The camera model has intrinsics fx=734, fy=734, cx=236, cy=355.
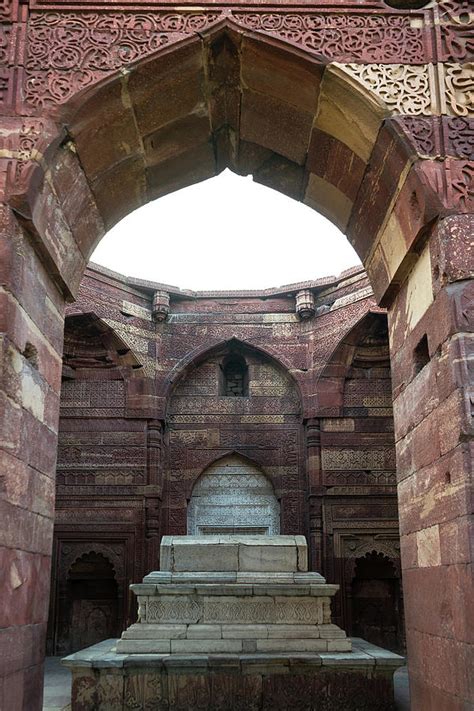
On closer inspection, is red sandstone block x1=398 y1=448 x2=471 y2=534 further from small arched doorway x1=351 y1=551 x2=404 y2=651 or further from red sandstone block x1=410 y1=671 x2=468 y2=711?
small arched doorway x1=351 y1=551 x2=404 y2=651

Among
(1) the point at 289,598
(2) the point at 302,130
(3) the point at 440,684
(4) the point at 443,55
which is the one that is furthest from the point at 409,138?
(1) the point at 289,598

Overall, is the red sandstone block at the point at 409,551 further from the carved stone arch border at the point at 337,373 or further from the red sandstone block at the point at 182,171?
the carved stone arch border at the point at 337,373

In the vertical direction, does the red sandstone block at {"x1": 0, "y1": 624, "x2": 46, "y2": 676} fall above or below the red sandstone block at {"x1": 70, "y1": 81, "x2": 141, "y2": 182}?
below

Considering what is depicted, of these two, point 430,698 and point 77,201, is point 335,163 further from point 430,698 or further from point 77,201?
point 430,698

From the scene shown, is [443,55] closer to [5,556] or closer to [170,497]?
[5,556]

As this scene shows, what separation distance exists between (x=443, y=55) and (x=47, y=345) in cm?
329

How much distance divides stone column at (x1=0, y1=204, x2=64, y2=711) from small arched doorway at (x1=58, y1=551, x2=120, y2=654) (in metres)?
7.48

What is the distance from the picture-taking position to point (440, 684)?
4.22 meters

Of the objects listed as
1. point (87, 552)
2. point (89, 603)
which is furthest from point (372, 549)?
point (89, 603)

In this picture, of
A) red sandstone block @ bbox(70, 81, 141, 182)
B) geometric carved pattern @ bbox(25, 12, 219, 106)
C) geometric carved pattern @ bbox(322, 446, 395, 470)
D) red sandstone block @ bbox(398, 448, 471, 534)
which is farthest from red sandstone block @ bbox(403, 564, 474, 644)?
geometric carved pattern @ bbox(322, 446, 395, 470)

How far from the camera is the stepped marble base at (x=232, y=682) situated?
641cm

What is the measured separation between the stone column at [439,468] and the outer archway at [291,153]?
15 mm

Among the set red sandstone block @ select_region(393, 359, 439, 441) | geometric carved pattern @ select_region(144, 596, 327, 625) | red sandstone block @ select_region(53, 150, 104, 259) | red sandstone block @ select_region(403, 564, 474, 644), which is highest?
red sandstone block @ select_region(53, 150, 104, 259)

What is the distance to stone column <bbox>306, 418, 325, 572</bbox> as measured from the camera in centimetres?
1182
